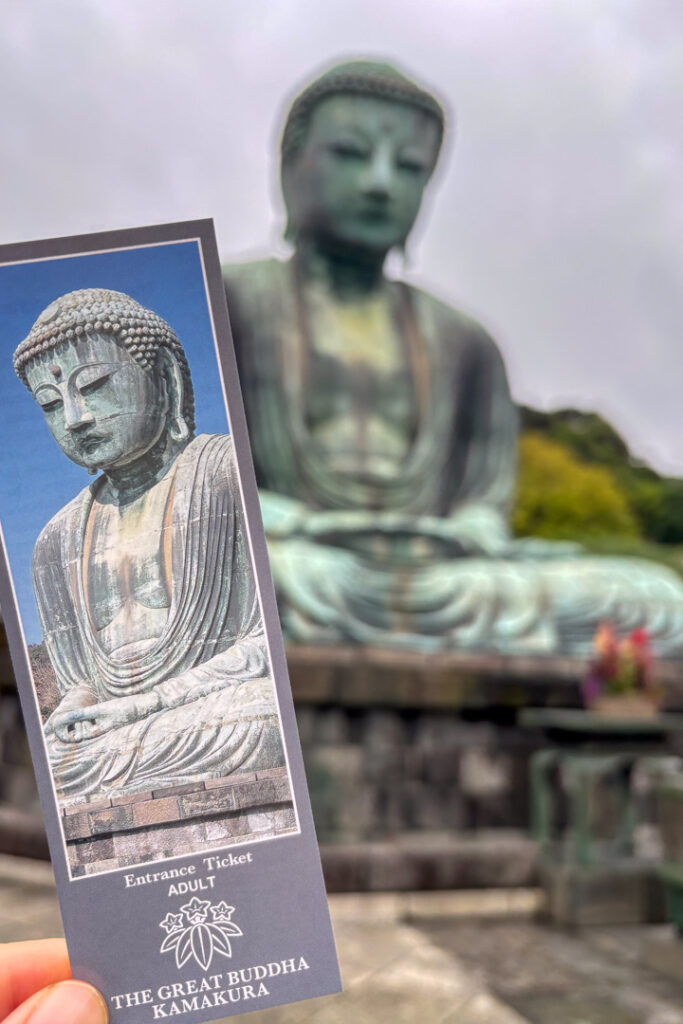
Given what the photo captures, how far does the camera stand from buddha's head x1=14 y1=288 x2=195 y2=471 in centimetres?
82

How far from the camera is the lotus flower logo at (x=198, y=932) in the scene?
76 cm

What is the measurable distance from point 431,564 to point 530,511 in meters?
14.0

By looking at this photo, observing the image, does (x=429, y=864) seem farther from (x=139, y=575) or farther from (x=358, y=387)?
(x=139, y=575)

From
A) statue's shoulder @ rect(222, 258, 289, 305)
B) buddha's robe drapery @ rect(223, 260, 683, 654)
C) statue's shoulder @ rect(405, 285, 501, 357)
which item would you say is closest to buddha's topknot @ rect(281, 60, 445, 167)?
statue's shoulder @ rect(222, 258, 289, 305)

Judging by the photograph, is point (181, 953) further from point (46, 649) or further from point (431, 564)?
point (431, 564)

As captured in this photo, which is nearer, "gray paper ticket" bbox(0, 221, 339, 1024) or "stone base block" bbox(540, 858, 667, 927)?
"gray paper ticket" bbox(0, 221, 339, 1024)

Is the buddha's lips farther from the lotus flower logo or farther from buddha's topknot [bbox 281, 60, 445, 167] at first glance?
buddha's topknot [bbox 281, 60, 445, 167]

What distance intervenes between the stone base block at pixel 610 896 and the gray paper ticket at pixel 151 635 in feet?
12.1

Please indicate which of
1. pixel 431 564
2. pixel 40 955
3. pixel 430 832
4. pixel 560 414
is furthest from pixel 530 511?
pixel 40 955

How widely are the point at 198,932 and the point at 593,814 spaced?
12.7ft

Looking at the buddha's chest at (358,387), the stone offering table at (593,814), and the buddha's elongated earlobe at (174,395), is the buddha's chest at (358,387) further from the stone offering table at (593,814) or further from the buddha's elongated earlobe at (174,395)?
the buddha's elongated earlobe at (174,395)

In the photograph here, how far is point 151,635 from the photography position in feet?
2.70

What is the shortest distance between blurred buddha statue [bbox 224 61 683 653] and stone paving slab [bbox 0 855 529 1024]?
1456 millimetres

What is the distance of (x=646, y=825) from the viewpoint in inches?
197
